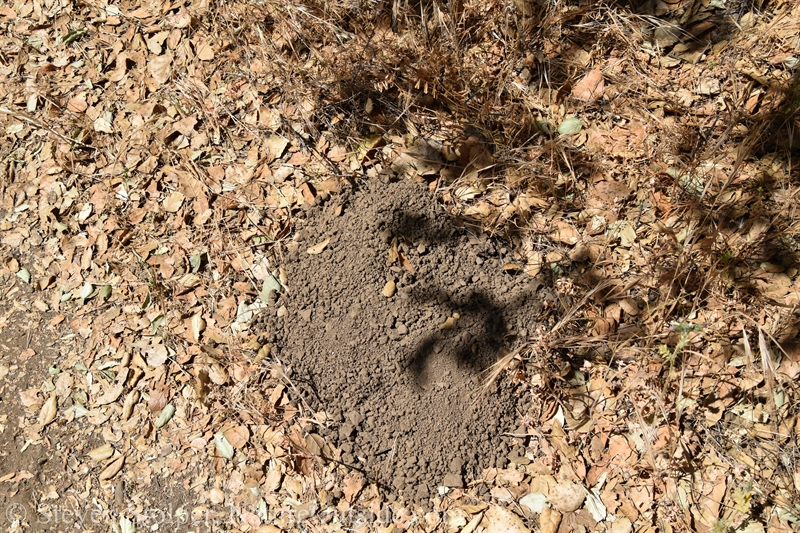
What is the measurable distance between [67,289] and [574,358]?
2442 millimetres

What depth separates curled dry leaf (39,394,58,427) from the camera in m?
2.85

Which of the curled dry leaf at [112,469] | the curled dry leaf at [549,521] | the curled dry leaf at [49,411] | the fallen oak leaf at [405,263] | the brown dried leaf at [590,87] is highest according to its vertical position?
the brown dried leaf at [590,87]

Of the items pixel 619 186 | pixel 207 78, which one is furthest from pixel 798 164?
pixel 207 78

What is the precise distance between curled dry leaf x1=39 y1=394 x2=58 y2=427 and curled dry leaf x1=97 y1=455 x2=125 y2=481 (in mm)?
371

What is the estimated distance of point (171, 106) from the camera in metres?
3.52

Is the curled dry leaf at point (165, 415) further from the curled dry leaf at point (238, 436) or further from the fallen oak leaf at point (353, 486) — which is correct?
the fallen oak leaf at point (353, 486)

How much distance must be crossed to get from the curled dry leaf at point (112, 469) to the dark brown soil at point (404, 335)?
0.82m

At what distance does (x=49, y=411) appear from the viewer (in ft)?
9.39

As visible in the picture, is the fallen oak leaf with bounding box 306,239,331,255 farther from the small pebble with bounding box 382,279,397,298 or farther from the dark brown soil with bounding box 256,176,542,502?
the small pebble with bounding box 382,279,397,298

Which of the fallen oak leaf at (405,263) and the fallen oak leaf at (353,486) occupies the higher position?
the fallen oak leaf at (405,263)

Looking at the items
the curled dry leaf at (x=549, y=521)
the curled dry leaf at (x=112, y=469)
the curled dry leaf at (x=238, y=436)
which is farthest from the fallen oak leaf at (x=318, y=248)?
the curled dry leaf at (x=549, y=521)

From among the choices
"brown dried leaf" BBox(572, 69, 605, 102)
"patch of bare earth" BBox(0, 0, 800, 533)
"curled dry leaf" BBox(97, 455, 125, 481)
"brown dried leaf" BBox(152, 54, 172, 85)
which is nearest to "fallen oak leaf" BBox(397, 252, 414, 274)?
"patch of bare earth" BBox(0, 0, 800, 533)

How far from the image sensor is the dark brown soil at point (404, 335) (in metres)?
2.54

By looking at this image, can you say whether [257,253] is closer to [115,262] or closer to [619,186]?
[115,262]
